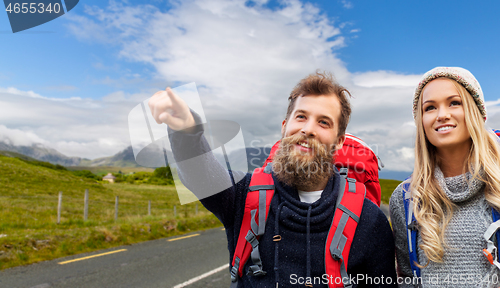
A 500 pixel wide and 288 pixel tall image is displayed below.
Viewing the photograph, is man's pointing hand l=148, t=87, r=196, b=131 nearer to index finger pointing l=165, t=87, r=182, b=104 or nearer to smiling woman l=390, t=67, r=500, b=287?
index finger pointing l=165, t=87, r=182, b=104

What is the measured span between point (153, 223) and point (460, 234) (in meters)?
9.35

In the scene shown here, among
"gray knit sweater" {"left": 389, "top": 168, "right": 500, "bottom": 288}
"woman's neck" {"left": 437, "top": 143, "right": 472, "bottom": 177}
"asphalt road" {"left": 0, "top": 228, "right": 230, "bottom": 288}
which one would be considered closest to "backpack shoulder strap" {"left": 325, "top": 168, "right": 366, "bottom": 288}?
"gray knit sweater" {"left": 389, "top": 168, "right": 500, "bottom": 288}

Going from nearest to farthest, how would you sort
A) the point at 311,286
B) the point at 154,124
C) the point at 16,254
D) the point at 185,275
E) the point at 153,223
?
the point at 154,124, the point at 311,286, the point at 185,275, the point at 16,254, the point at 153,223

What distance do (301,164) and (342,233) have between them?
15.4 inches

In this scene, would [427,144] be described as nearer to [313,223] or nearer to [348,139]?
[348,139]

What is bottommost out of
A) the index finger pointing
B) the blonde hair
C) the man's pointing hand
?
the blonde hair

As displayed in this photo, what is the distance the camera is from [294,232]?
5.20 ft

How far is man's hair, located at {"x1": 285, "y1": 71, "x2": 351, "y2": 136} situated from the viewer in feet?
5.90

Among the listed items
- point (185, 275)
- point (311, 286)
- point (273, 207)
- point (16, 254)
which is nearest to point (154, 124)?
point (273, 207)

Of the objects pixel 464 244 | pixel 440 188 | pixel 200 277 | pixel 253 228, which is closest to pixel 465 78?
pixel 440 188

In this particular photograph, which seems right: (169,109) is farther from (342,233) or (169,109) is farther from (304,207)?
(342,233)

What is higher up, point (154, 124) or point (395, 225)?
point (154, 124)

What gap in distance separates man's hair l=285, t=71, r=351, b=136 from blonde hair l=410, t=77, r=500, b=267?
41 cm

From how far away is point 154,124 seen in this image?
1.15m
